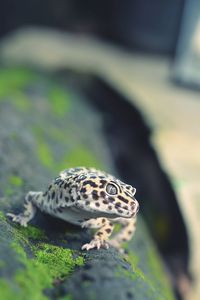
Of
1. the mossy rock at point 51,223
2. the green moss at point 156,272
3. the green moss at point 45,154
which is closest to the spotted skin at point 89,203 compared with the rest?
the mossy rock at point 51,223

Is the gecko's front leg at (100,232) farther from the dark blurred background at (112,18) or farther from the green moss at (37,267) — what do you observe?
the dark blurred background at (112,18)

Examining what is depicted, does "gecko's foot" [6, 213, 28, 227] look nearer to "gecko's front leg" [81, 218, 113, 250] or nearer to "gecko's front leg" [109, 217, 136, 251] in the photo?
"gecko's front leg" [81, 218, 113, 250]

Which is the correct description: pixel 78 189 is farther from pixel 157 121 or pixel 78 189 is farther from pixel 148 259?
pixel 157 121

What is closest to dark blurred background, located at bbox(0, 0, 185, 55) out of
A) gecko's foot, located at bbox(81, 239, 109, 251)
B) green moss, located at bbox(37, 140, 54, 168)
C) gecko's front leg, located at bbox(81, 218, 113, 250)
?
green moss, located at bbox(37, 140, 54, 168)

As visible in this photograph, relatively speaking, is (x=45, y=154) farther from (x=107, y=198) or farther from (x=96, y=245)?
(x=107, y=198)

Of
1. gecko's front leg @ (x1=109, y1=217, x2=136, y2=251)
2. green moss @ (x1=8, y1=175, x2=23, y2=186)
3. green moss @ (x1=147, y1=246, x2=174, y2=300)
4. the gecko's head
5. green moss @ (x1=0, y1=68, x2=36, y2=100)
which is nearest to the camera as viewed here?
the gecko's head

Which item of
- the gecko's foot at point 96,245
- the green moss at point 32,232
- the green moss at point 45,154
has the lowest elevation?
the green moss at point 32,232
